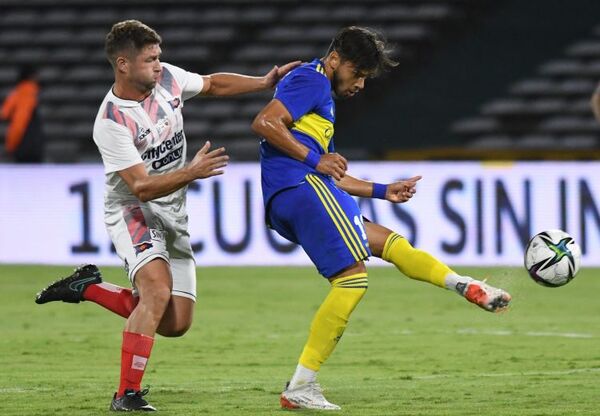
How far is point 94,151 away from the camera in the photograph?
20.3m

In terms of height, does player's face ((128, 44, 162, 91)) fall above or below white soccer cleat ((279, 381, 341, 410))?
above

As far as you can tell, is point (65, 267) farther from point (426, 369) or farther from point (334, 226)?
point (334, 226)

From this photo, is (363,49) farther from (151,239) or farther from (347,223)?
(151,239)

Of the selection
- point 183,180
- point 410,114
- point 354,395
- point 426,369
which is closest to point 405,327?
point 426,369

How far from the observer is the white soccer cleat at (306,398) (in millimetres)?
6445

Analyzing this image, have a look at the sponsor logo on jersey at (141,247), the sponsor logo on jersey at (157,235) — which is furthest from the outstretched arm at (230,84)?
the sponsor logo on jersey at (141,247)

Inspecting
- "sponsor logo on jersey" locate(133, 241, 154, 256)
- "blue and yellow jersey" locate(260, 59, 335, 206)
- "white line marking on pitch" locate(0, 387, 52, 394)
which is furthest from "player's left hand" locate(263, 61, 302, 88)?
"white line marking on pitch" locate(0, 387, 52, 394)

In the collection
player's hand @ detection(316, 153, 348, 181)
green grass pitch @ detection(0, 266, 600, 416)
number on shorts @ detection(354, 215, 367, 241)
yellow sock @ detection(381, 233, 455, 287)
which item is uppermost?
player's hand @ detection(316, 153, 348, 181)

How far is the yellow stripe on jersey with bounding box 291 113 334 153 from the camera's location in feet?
22.0

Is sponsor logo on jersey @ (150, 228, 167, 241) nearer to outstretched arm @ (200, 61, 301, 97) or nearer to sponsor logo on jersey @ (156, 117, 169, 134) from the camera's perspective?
sponsor logo on jersey @ (156, 117, 169, 134)

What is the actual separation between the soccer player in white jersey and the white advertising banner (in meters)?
7.84

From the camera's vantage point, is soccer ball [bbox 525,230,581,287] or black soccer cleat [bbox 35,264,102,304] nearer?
soccer ball [bbox 525,230,581,287]

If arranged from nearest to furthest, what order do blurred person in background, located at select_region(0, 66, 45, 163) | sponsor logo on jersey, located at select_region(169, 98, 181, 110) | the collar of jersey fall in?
the collar of jersey, sponsor logo on jersey, located at select_region(169, 98, 181, 110), blurred person in background, located at select_region(0, 66, 45, 163)

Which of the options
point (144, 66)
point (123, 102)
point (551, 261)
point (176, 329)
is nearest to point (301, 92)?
point (144, 66)
